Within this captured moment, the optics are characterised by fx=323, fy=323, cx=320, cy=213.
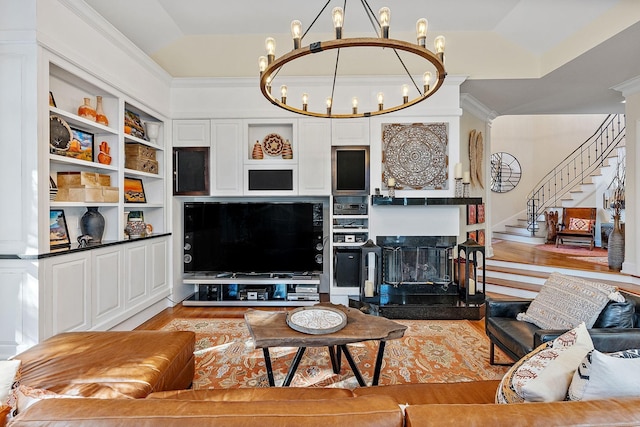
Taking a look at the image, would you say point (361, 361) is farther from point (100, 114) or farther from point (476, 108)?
point (476, 108)

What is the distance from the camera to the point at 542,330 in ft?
6.63

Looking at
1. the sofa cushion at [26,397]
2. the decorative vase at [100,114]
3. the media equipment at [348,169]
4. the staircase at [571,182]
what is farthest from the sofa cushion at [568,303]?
the staircase at [571,182]

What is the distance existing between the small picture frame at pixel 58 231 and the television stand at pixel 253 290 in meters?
1.56

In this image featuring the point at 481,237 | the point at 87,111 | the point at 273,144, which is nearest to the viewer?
the point at 87,111

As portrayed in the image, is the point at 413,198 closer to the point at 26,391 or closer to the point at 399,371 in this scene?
the point at 399,371

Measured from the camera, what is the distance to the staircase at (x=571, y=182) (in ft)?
24.1

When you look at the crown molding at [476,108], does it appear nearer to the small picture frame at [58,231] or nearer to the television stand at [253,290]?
the television stand at [253,290]

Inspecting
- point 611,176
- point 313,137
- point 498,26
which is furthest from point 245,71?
point 611,176

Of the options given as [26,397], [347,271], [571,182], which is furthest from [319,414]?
[571,182]

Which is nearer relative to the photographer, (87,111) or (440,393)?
(440,393)

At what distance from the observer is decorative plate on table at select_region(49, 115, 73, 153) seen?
2.66 metres

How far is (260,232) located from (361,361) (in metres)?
2.13

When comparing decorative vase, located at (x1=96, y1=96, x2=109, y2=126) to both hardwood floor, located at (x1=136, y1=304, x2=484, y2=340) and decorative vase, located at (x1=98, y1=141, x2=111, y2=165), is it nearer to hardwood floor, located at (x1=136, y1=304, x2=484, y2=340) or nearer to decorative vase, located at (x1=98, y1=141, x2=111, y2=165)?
decorative vase, located at (x1=98, y1=141, x2=111, y2=165)

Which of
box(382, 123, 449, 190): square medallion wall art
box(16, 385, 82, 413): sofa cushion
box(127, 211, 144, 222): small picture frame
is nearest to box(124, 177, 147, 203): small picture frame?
box(127, 211, 144, 222): small picture frame
